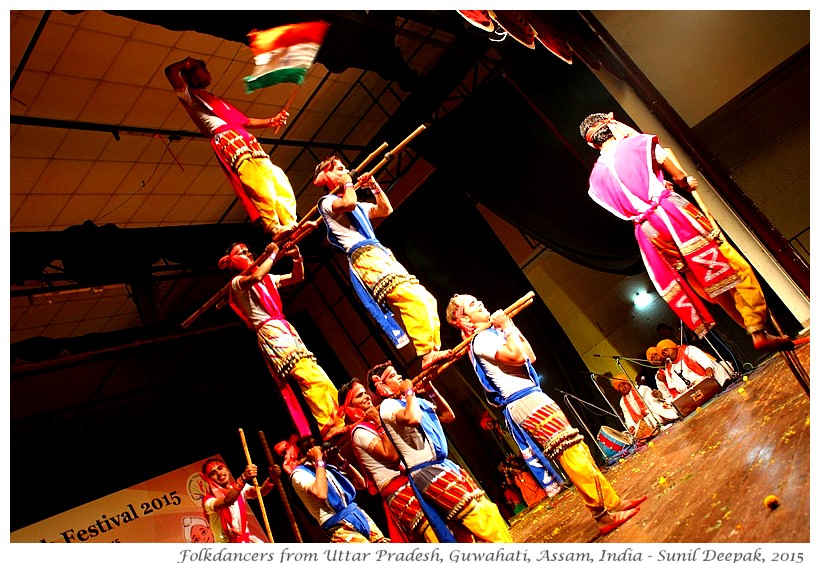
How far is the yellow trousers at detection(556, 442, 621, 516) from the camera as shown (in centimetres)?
304

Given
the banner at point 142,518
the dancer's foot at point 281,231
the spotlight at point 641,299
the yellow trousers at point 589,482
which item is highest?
the dancer's foot at point 281,231

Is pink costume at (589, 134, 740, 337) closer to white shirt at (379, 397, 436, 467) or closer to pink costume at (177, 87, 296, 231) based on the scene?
white shirt at (379, 397, 436, 467)

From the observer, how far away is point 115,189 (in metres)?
6.59

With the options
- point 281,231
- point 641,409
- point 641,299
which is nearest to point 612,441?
point 641,409

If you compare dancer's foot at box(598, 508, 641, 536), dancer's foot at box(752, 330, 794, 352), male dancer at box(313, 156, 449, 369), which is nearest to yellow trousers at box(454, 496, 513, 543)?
dancer's foot at box(598, 508, 641, 536)

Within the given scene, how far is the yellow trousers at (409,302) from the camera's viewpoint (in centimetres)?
379

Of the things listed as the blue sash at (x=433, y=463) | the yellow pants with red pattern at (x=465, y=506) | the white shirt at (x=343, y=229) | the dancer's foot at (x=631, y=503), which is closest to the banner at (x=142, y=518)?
the white shirt at (x=343, y=229)

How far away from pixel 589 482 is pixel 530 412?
0.42 metres

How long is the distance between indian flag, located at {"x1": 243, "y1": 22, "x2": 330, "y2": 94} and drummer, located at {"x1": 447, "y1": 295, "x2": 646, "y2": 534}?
1.52m

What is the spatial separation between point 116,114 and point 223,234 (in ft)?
5.91

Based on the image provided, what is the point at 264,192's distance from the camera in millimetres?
4055

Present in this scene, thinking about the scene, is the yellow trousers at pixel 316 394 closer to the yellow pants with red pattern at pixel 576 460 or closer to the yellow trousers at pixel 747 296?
the yellow pants with red pattern at pixel 576 460

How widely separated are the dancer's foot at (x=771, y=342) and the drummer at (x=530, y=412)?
91 centimetres
